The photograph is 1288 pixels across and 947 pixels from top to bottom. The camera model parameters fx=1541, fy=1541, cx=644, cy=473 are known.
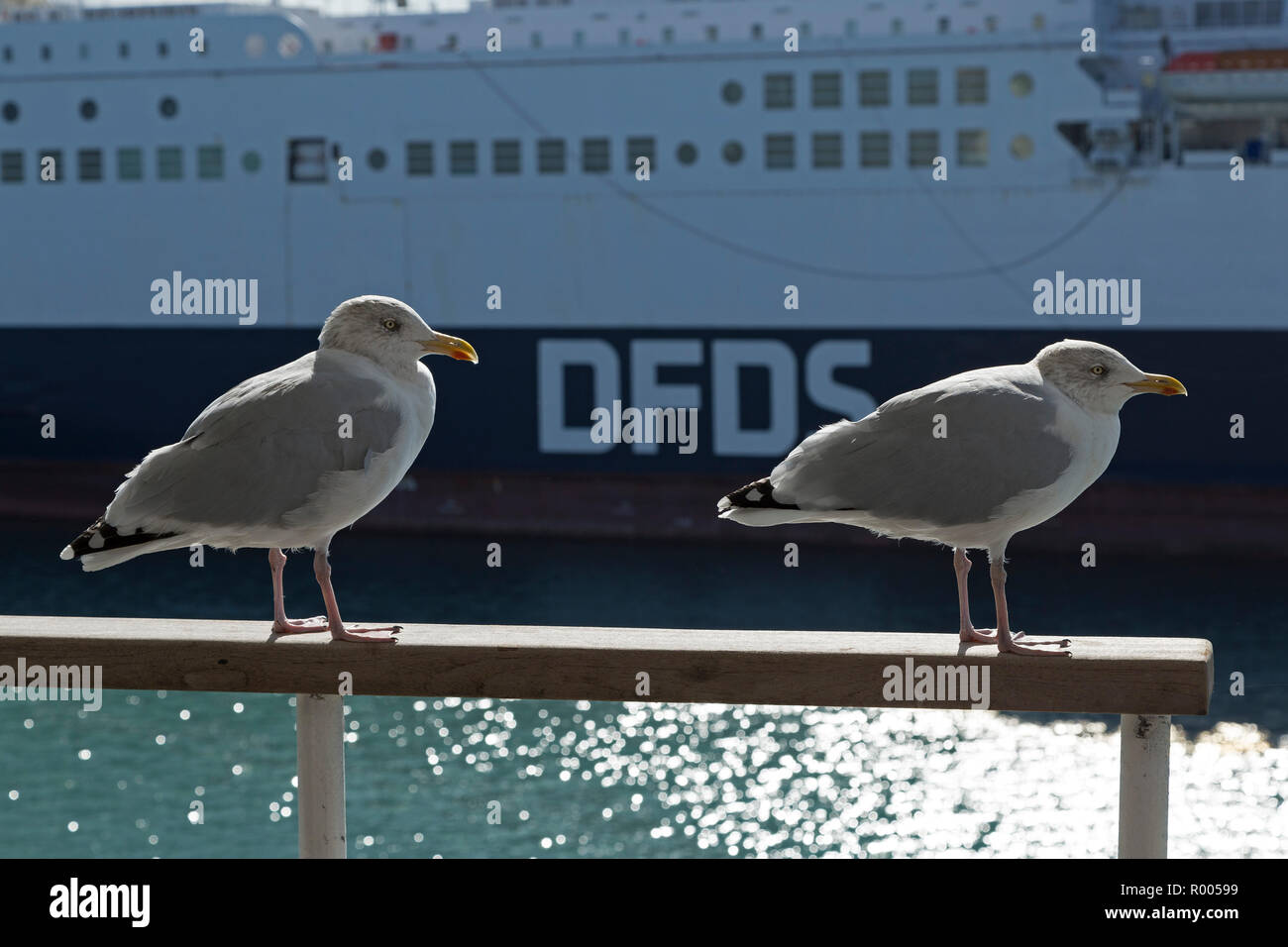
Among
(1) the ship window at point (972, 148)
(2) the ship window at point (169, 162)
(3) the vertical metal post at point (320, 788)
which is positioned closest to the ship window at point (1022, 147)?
(1) the ship window at point (972, 148)

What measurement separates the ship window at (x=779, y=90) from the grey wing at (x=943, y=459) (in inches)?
547

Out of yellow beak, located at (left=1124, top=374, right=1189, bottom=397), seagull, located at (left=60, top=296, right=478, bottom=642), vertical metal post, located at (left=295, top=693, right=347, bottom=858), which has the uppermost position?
yellow beak, located at (left=1124, top=374, right=1189, bottom=397)

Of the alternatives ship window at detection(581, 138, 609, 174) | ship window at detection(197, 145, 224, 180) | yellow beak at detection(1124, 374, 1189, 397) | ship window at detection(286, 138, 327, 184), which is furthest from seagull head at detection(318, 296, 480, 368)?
ship window at detection(197, 145, 224, 180)

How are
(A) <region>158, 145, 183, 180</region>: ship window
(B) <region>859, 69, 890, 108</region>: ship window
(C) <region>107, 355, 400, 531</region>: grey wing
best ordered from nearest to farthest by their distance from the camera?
1. (C) <region>107, 355, 400, 531</region>: grey wing
2. (B) <region>859, 69, 890, 108</region>: ship window
3. (A) <region>158, 145, 183, 180</region>: ship window

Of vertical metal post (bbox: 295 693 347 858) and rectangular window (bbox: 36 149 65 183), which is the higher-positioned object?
rectangular window (bbox: 36 149 65 183)

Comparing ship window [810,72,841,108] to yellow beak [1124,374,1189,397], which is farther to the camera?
ship window [810,72,841,108]

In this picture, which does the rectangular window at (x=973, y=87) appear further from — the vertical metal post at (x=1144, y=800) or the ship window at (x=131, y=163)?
the vertical metal post at (x=1144, y=800)

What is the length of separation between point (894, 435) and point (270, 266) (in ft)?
51.5

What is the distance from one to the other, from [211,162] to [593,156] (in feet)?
15.1

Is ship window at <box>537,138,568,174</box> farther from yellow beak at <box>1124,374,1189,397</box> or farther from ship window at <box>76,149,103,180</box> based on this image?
yellow beak at <box>1124,374,1189,397</box>

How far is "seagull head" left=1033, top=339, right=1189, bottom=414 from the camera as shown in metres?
2.87

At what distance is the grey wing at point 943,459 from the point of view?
283 cm

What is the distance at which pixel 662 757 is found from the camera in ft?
33.5

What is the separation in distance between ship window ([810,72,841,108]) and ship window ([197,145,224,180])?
6.89 m
